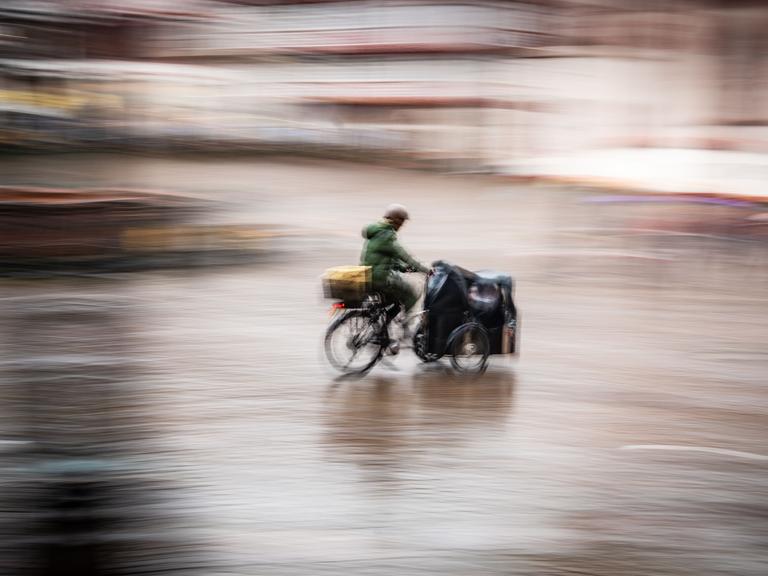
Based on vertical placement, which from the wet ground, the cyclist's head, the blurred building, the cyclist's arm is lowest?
the wet ground

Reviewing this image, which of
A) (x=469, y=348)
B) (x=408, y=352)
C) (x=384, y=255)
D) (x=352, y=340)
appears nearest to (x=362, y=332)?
(x=352, y=340)

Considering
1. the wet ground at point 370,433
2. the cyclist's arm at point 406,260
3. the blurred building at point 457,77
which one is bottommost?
the wet ground at point 370,433

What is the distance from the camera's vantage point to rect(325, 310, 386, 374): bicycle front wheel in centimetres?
945

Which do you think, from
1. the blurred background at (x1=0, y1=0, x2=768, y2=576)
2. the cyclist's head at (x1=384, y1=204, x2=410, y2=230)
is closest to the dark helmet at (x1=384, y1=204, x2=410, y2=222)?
the cyclist's head at (x1=384, y1=204, x2=410, y2=230)

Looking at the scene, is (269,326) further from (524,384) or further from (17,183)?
(17,183)

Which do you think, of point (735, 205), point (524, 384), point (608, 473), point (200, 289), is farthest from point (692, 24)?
point (608, 473)

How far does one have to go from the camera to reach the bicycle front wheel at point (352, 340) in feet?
31.0

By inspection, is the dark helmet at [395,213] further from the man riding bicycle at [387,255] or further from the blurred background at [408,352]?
the blurred background at [408,352]

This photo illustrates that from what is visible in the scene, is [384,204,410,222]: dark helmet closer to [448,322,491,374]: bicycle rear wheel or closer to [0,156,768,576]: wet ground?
[448,322,491,374]: bicycle rear wheel

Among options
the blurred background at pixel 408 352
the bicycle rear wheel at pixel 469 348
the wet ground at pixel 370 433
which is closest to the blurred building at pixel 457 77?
the blurred background at pixel 408 352

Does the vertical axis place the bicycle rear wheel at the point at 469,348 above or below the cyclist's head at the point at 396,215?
below

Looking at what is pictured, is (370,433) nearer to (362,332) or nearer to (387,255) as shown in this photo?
(362,332)

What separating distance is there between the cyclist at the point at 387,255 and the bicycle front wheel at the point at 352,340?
1.17 ft

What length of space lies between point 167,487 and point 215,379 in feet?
9.74
